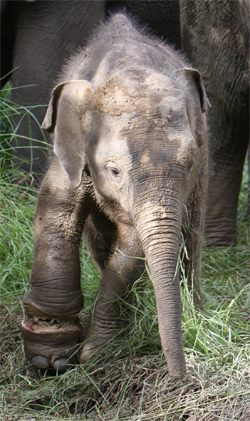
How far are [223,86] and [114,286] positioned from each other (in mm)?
1967

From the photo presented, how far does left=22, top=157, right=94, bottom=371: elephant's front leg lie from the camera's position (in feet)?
10.9

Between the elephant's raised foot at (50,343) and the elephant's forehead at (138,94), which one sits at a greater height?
the elephant's forehead at (138,94)

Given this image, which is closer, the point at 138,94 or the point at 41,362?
the point at 138,94

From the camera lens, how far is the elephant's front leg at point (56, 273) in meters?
3.32

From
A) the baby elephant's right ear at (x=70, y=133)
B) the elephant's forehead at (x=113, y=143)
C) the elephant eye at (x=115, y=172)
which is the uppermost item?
the elephant's forehead at (x=113, y=143)

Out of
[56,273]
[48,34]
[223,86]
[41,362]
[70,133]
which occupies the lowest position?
[41,362]

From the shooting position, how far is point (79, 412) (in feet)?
10.2

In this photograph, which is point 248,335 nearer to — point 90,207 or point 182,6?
point 90,207

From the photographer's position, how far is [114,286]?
11.1ft

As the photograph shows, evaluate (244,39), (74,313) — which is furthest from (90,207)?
(244,39)

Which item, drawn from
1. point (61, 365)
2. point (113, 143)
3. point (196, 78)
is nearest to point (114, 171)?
point (113, 143)

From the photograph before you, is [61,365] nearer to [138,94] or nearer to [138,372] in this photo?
[138,372]

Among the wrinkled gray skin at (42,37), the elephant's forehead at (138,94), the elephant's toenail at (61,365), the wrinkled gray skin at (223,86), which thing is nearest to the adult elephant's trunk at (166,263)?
the elephant's forehead at (138,94)

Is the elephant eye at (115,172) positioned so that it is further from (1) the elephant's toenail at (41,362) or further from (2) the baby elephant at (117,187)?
(1) the elephant's toenail at (41,362)
